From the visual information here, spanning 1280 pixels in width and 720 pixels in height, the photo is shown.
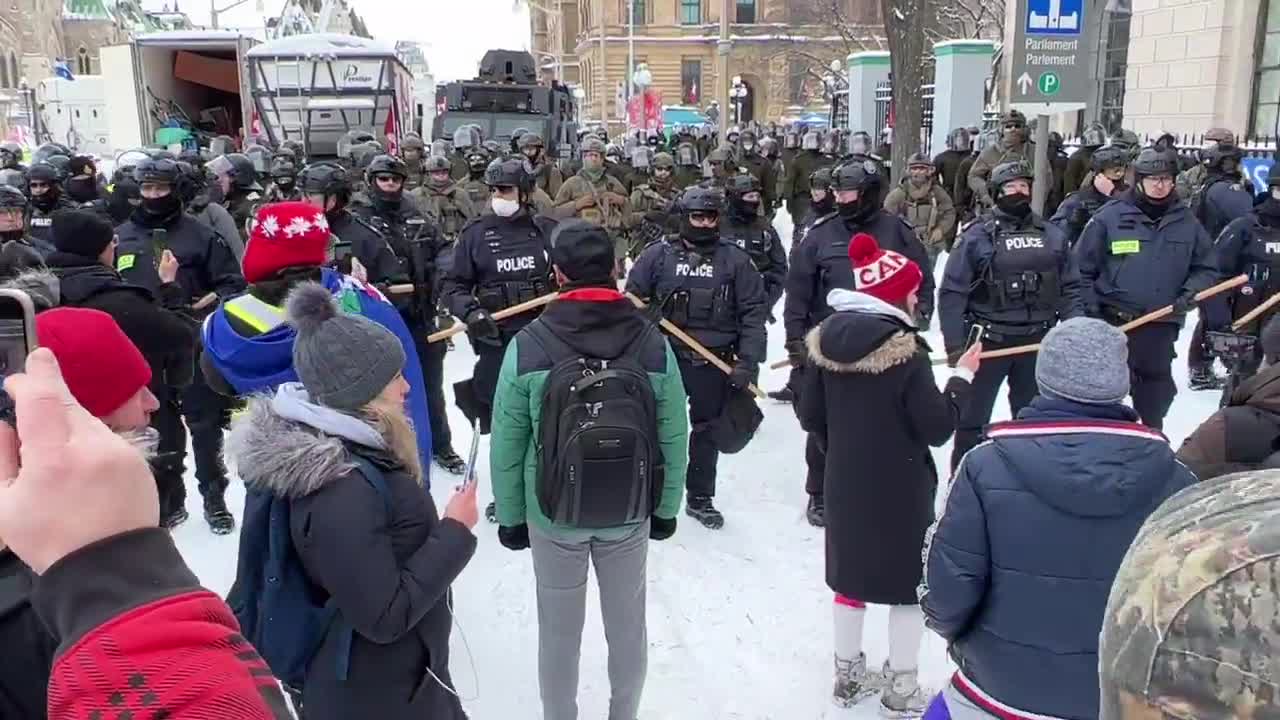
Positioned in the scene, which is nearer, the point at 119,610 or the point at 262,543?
the point at 119,610

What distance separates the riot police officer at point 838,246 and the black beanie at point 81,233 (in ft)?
11.9

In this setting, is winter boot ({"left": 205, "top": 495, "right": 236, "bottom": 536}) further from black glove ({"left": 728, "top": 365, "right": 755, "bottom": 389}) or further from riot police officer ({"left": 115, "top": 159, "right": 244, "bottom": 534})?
black glove ({"left": 728, "top": 365, "right": 755, "bottom": 389})

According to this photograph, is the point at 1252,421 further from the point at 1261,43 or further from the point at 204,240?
the point at 1261,43

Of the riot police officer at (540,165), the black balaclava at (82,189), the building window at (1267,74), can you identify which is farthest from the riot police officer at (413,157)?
the building window at (1267,74)

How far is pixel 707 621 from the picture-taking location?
479cm

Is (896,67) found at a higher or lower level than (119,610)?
higher

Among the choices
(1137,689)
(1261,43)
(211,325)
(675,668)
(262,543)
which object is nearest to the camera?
(1137,689)

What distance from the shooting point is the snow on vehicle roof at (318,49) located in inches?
699

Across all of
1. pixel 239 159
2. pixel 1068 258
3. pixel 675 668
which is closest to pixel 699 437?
pixel 675 668

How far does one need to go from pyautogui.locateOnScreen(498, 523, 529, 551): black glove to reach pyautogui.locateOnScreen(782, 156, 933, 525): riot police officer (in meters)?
2.55

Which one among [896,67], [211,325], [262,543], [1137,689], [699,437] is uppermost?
[896,67]

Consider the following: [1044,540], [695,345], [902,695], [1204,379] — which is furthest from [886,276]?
[1204,379]

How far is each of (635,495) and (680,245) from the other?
2745 millimetres

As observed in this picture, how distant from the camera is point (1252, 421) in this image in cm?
317
